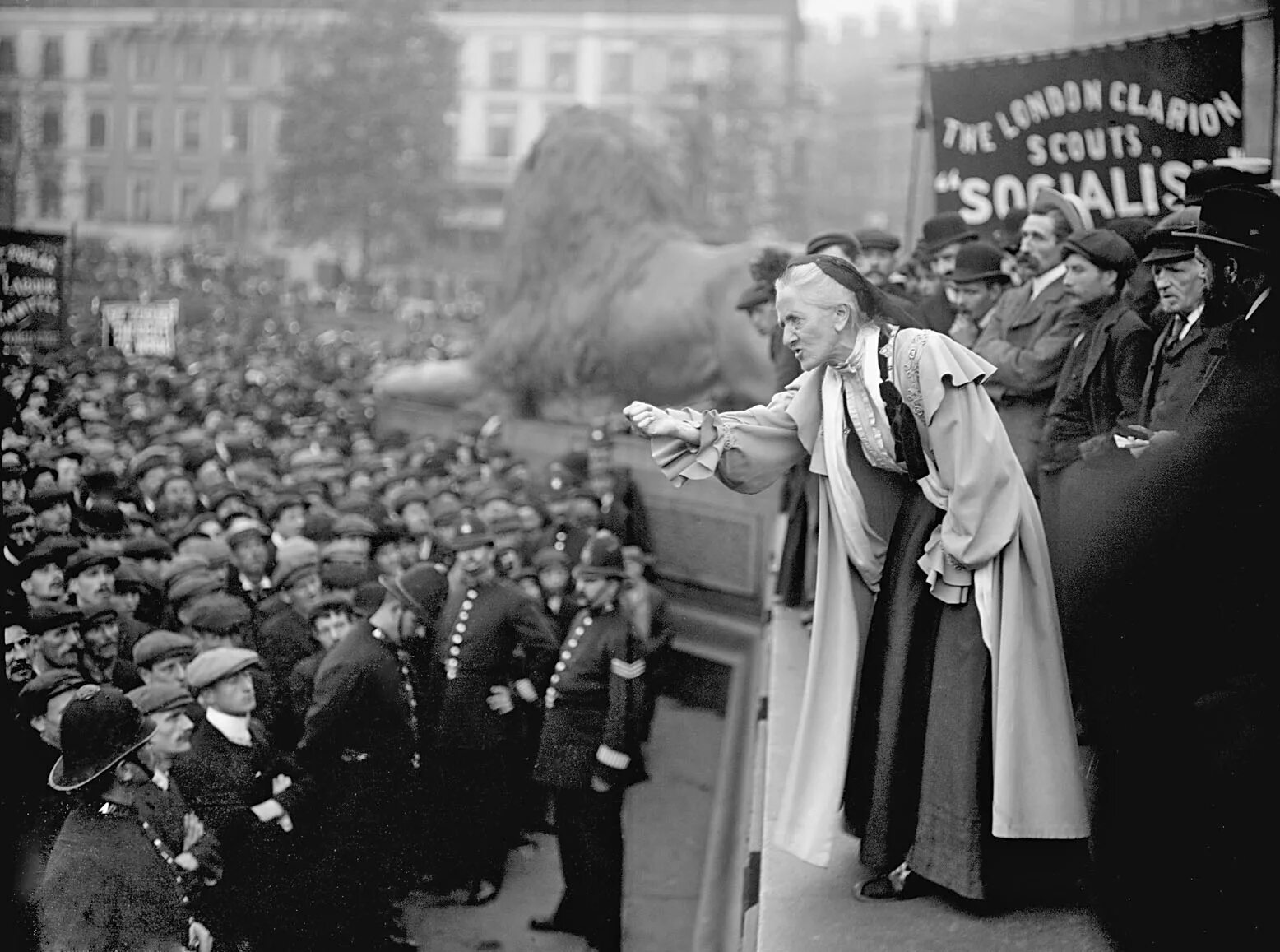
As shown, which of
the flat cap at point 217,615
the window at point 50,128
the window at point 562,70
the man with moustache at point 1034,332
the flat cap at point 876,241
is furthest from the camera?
the window at point 562,70

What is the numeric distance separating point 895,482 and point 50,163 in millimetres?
22289

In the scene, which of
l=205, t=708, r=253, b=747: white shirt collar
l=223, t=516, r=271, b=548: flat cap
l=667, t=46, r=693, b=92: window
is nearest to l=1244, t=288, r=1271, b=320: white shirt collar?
l=205, t=708, r=253, b=747: white shirt collar

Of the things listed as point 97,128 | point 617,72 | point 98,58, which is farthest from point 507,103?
point 98,58

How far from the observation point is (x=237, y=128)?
43.5m

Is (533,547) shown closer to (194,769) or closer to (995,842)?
(194,769)

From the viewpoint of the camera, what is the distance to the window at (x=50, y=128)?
21.2 metres

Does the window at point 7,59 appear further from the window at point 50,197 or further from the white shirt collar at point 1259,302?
the white shirt collar at point 1259,302

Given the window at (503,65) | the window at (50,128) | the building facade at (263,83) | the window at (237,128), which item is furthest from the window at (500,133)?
the window at (50,128)

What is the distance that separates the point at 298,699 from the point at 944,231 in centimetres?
368

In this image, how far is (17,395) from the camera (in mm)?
7617

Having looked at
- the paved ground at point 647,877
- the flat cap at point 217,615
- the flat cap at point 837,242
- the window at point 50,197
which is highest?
the window at point 50,197

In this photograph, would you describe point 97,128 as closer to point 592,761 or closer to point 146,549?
point 146,549

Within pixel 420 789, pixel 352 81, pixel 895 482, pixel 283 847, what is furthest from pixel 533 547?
pixel 352 81

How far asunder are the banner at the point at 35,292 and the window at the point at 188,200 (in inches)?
1449
